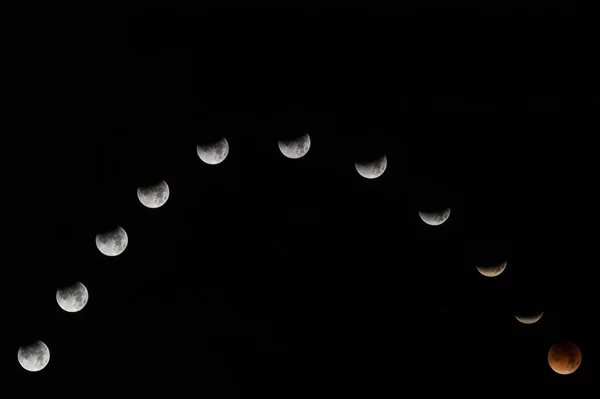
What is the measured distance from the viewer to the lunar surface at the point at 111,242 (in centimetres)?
248

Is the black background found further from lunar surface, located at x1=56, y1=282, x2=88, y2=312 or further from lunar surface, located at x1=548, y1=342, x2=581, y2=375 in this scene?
lunar surface, located at x1=548, y1=342, x2=581, y2=375

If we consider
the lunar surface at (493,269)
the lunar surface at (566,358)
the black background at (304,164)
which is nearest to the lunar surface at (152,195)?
the black background at (304,164)

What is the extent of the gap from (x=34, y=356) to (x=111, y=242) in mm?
439

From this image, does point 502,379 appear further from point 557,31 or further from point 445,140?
point 557,31

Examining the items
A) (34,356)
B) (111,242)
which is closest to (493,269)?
(111,242)

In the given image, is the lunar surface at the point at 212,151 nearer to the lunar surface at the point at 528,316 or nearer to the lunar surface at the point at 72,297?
the lunar surface at the point at 72,297

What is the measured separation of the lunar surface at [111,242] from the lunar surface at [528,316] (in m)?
1.31

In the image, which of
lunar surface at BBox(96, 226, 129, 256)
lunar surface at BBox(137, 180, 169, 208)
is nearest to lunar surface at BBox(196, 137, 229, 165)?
lunar surface at BBox(137, 180, 169, 208)

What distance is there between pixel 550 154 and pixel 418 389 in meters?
1.04

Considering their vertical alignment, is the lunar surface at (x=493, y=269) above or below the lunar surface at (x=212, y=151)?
below

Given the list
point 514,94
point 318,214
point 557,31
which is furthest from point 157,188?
point 557,31

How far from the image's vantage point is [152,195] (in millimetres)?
2506

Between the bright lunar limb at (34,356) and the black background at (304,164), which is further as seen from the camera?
the black background at (304,164)

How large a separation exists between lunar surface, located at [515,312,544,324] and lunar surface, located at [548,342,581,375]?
0.37 ft
